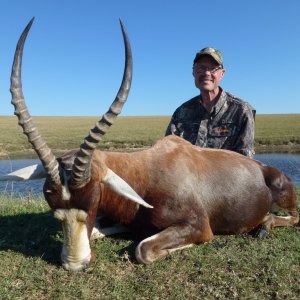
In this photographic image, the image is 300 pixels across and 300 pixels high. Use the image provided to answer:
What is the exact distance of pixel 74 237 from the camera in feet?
16.7

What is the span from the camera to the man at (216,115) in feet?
28.3

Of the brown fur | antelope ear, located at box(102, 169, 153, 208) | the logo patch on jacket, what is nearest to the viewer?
antelope ear, located at box(102, 169, 153, 208)

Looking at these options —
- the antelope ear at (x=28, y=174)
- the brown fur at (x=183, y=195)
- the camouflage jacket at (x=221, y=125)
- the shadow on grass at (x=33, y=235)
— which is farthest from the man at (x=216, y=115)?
the antelope ear at (x=28, y=174)

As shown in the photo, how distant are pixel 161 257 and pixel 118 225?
1286 millimetres

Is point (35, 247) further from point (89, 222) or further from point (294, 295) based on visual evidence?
point (294, 295)

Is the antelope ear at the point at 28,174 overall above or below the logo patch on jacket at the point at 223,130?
below

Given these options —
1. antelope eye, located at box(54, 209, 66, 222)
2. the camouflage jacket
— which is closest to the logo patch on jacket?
the camouflage jacket

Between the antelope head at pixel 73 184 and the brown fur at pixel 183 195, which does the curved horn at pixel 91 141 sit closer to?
the antelope head at pixel 73 184

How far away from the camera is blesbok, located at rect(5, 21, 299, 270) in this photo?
510cm

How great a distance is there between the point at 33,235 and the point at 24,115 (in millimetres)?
2502

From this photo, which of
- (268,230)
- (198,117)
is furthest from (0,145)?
(268,230)

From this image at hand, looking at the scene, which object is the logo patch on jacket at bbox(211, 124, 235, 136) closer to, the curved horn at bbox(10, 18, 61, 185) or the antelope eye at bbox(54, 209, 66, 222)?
the curved horn at bbox(10, 18, 61, 185)

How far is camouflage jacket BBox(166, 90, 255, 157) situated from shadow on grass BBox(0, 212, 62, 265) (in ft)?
11.1

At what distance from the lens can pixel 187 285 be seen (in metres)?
4.89
